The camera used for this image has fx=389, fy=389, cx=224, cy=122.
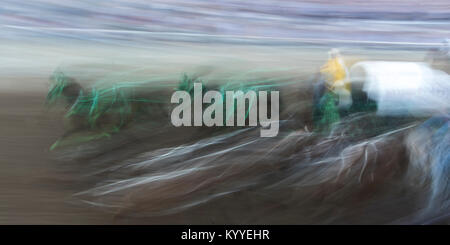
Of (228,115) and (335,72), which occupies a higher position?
(335,72)

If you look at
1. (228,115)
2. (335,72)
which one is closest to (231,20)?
(228,115)

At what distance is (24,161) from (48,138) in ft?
0.59

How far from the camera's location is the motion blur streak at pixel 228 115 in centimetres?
204

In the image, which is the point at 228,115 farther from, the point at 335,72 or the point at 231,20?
the point at 335,72

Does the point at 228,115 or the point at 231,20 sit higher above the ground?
the point at 231,20

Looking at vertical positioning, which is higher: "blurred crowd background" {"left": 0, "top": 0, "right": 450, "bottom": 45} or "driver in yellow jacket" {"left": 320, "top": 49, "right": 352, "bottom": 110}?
"blurred crowd background" {"left": 0, "top": 0, "right": 450, "bottom": 45}

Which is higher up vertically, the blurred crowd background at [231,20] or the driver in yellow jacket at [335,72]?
the blurred crowd background at [231,20]

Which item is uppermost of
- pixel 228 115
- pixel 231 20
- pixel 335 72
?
pixel 231 20

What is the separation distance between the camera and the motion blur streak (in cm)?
204

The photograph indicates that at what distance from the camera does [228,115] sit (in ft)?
6.83

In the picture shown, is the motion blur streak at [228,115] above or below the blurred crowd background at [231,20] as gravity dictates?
below

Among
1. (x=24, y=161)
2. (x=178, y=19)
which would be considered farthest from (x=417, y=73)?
(x=24, y=161)

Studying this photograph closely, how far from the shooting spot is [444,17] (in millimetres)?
2100
